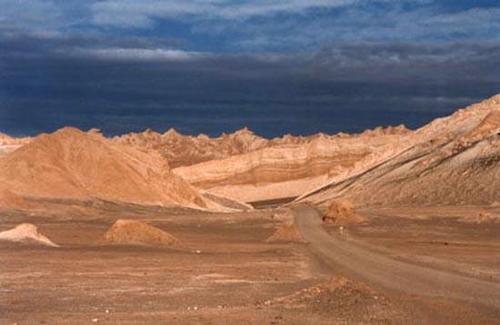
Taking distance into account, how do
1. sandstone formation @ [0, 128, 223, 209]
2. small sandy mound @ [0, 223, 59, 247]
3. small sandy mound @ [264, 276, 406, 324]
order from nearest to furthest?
small sandy mound @ [264, 276, 406, 324], small sandy mound @ [0, 223, 59, 247], sandstone formation @ [0, 128, 223, 209]

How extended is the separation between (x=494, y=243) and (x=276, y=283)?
952 inches

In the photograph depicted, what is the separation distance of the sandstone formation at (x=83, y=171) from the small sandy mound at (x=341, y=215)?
20.7 metres

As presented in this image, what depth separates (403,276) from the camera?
26.8 metres

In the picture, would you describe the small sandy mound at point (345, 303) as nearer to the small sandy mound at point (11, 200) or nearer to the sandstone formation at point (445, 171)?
the small sandy mound at point (11, 200)

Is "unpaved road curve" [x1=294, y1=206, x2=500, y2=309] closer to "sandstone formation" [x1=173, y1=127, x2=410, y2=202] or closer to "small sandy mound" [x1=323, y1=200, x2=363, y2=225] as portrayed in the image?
"small sandy mound" [x1=323, y1=200, x2=363, y2=225]

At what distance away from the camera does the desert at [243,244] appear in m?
18.8

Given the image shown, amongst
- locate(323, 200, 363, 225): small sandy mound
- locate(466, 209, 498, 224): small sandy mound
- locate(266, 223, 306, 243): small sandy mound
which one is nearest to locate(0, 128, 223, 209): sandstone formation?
locate(323, 200, 363, 225): small sandy mound

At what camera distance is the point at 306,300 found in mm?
19359

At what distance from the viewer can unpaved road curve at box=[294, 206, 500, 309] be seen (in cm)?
2222

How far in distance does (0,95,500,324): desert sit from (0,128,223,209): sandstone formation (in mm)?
148

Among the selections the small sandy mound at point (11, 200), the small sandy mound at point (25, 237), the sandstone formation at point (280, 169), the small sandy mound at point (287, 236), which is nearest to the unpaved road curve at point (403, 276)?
the small sandy mound at point (287, 236)

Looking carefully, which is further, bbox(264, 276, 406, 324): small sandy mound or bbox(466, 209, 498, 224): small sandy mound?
bbox(466, 209, 498, 224): small sandy mound

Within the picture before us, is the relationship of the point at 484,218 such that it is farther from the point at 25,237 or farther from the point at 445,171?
the point at 25,237

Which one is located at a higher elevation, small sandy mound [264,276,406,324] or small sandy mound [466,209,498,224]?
small sandy mound [264,276,406,324]
